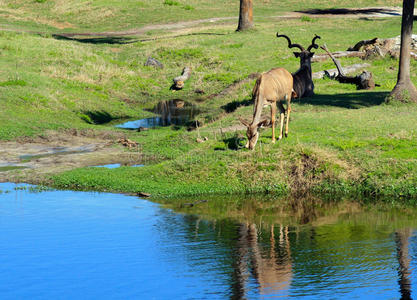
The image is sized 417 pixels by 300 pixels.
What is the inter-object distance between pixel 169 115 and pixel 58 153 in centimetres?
899

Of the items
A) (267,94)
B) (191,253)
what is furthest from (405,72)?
(191,253)

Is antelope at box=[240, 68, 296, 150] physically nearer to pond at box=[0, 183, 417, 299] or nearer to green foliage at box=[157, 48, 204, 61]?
pond at box=[0, 183, 417, 299]

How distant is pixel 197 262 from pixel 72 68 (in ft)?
78.4

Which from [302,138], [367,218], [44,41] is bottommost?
[367,218]

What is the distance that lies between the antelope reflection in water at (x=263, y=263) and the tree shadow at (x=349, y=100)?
12.5m

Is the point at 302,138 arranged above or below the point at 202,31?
below

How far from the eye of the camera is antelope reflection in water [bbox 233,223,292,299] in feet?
35.2

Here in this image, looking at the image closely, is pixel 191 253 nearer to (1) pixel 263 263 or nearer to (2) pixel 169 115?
(1) pixel 263 263

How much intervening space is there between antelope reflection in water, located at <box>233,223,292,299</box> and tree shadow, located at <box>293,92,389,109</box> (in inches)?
494

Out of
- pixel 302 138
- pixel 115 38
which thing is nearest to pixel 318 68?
pixel 302 138

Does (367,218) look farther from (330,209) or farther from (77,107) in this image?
(77,107)

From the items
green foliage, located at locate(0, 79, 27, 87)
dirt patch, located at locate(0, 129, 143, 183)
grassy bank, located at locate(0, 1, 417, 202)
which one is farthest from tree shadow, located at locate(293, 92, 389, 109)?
green foliage, located at locate(0, 79, 27, 87)

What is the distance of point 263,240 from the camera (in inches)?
517

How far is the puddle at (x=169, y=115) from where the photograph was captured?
1067 inches
